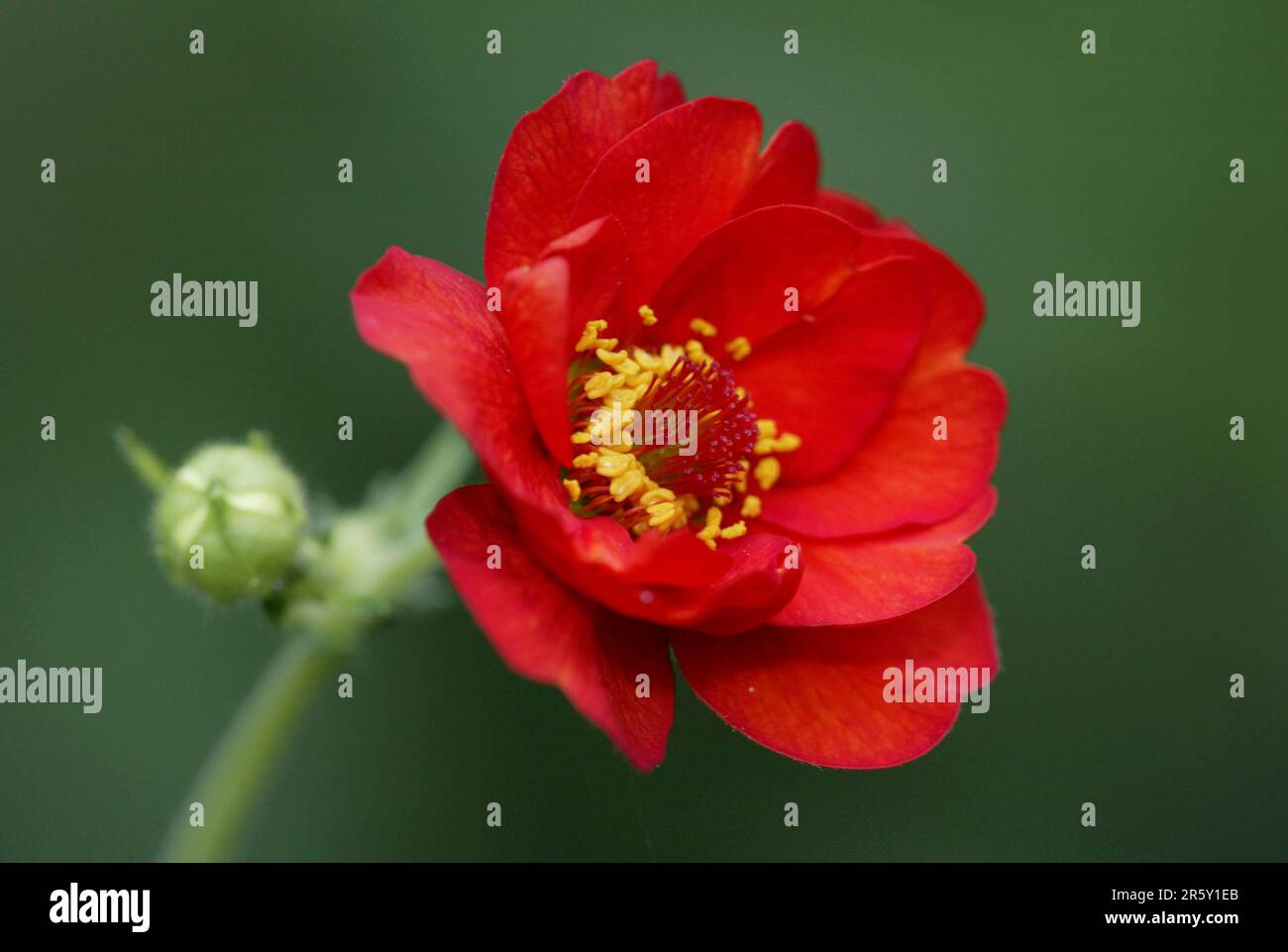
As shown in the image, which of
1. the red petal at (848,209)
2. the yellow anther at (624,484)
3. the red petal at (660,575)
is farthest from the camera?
the red petal at (848,209)

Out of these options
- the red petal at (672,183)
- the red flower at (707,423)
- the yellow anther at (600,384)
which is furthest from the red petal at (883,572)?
the red petal at (672,183)

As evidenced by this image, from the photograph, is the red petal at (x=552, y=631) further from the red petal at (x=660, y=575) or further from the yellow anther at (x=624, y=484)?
the yellow anther at (x=624, y=484)

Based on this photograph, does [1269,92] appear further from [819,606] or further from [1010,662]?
[819,606]

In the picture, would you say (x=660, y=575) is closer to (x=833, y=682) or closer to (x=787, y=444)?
(x=833, y=682)

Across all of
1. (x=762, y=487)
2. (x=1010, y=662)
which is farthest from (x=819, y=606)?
(x=1010, y=662)

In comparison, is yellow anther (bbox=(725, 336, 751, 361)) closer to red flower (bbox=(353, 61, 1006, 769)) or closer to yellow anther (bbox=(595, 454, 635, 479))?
red flower (bbox=(353, 61, 1006, 769))

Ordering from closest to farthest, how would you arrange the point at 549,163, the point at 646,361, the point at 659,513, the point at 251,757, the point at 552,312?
the point at 552,312 → the point at 549,163 → the point at 659,513 → the point at 646,361 → the point at 251,757

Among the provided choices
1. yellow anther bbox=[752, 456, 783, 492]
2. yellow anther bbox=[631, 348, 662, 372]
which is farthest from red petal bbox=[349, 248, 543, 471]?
yellow anther bbox=[752, 456, 783, 492]

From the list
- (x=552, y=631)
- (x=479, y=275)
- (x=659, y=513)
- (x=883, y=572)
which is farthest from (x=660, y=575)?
(x=479, y=275)
